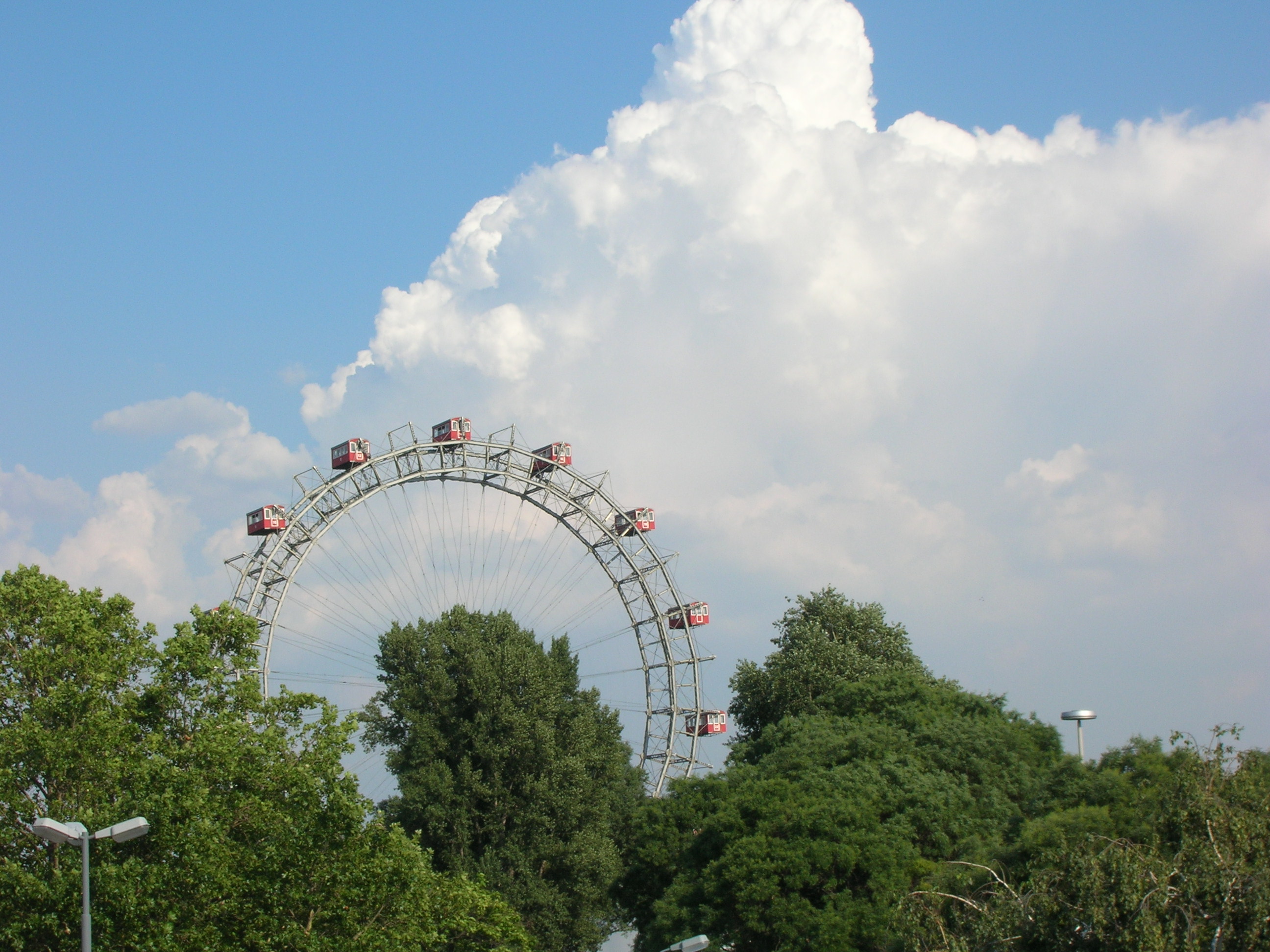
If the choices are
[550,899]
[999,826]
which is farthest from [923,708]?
[550,899]

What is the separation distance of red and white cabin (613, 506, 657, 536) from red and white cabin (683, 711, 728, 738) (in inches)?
423

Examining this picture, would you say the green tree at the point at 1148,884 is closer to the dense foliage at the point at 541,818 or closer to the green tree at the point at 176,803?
the dense foliage at the point at 541,818

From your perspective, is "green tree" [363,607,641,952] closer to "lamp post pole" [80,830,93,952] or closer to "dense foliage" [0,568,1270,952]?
"dense foliage" [0,568,1270,952]

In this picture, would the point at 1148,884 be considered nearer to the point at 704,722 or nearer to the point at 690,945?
the point at 690,945

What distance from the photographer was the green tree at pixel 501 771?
167 ft

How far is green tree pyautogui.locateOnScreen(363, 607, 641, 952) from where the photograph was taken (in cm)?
5091

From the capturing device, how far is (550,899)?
168ft

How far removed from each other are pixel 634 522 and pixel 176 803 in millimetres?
39963

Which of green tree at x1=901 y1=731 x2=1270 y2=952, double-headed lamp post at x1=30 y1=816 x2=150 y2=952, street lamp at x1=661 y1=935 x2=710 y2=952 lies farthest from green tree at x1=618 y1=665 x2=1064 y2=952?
double-headed lamp post at x1=30 y1=816 x2=150 y2=952

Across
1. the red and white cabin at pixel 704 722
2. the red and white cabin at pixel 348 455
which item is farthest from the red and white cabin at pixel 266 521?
the red and white cabin at pixel 704 722

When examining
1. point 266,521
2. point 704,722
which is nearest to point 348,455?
point 266,521

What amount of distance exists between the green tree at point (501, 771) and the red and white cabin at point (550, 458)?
11.9 metres

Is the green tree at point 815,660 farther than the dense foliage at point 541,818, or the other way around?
the green tree at point 815,660

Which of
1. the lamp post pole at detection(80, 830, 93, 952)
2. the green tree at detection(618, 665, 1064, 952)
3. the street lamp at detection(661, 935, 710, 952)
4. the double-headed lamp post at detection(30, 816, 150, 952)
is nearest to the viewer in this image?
the double-headed lamp post at detection(30, 816, 150, 952)
